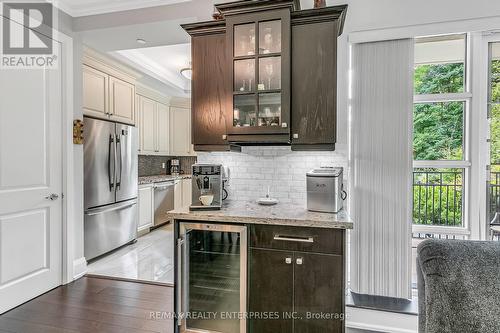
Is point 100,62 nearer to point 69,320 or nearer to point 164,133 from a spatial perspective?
point 164,133

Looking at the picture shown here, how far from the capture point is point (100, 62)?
3807mm

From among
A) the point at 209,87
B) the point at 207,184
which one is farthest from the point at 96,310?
the point at 209,87

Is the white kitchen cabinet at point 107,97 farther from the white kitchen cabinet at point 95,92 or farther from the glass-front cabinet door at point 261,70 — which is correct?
the glass-front cabinet door at point 261,70

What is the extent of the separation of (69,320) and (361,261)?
2479mm

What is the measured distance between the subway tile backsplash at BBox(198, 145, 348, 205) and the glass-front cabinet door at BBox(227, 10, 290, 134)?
0.40 m

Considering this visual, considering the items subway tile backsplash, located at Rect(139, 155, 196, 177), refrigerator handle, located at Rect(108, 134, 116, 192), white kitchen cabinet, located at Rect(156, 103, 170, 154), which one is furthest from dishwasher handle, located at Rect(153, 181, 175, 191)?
refrigerator handle, located at Rect(108, 134, 116, 192)

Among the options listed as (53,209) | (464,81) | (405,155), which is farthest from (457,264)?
(53,209)

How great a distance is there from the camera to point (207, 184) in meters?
2.28

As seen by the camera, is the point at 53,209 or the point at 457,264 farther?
the point at 53,209

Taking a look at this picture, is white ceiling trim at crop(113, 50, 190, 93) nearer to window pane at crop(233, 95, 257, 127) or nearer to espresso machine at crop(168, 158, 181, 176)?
espresso machine at crop(168, 158, 181, 176)

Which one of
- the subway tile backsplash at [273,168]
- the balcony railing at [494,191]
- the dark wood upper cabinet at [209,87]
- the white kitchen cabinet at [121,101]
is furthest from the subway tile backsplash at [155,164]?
the balcony railing at [494,191]

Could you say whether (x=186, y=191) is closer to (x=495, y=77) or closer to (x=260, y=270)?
(x=260, y=270)

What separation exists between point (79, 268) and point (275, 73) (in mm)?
2973

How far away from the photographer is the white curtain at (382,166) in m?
2.28
